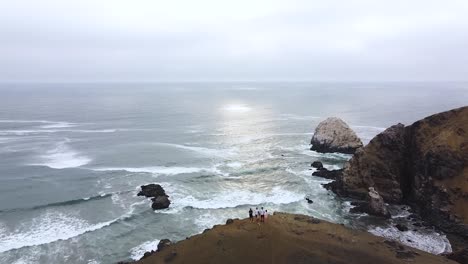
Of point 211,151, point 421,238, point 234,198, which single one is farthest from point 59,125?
point 421,238

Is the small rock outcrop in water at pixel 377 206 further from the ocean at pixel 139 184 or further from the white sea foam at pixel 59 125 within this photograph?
the white sea foam at pixel 59 125

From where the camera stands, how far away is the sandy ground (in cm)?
3328

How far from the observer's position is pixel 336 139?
82.2 metres

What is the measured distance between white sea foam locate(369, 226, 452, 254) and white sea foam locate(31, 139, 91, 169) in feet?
178

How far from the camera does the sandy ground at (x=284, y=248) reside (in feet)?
109

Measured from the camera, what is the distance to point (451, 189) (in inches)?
1879

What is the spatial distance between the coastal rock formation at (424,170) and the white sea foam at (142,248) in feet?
89.9

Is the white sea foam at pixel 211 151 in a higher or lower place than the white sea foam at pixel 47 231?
higher

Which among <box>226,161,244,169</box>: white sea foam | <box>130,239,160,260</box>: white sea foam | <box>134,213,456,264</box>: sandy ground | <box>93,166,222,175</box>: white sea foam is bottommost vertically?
<box>130,239,160,260</box>: white sea foam

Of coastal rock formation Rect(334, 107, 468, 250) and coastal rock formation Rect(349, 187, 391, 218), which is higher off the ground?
coastal rock formation Rect(334, 107, 468, 250)

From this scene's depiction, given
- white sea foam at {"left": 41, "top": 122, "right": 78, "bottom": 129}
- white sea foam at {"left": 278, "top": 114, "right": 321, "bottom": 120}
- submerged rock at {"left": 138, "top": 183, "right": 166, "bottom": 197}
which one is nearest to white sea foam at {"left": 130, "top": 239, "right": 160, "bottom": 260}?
submerged rock at {"left": 138, "top": 183, "right": 166, "bottom": 197}

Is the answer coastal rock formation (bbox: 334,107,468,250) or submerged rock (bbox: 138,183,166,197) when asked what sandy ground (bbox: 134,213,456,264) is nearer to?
coastal rock formation (bbox: 334,107,468,250)

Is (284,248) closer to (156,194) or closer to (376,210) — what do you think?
(376,210)

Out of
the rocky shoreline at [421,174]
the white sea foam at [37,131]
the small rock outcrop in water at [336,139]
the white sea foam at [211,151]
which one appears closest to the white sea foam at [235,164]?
the white sea foam at [211,151]
